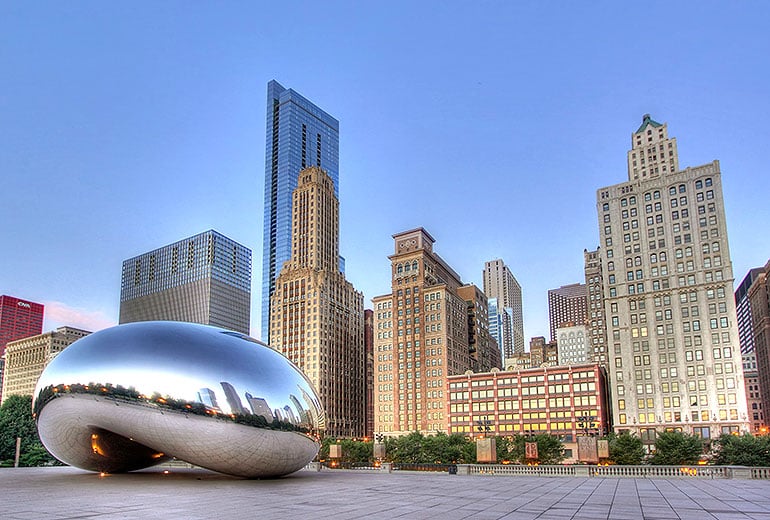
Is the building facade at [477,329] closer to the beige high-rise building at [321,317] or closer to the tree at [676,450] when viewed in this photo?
the beige high-rise building at [321,317]

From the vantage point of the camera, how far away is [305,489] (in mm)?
24719

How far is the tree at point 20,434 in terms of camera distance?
63.9 meters

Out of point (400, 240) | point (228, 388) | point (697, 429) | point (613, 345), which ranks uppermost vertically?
point (400, 240)

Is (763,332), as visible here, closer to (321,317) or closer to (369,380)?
(369,380)

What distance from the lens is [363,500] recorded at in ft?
68.9

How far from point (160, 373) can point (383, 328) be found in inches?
5018

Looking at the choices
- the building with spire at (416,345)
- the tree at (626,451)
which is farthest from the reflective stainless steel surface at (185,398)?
the building with spire at (416,345)

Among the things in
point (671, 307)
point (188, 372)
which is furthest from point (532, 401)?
point (188, 372)

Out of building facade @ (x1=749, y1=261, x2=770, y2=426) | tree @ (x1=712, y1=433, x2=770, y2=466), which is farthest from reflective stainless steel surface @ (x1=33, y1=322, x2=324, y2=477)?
building facade @ (x1=749, y1=261, x2=770, y2=426)

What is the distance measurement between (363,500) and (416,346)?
124301mm

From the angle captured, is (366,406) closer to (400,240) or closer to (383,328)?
(383,328)

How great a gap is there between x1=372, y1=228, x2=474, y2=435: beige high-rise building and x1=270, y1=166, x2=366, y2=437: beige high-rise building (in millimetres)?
18131

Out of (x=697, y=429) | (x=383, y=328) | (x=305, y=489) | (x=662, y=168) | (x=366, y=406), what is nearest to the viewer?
(x=305, y=489)

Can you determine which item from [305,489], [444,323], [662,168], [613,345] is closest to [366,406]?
[444,323]
